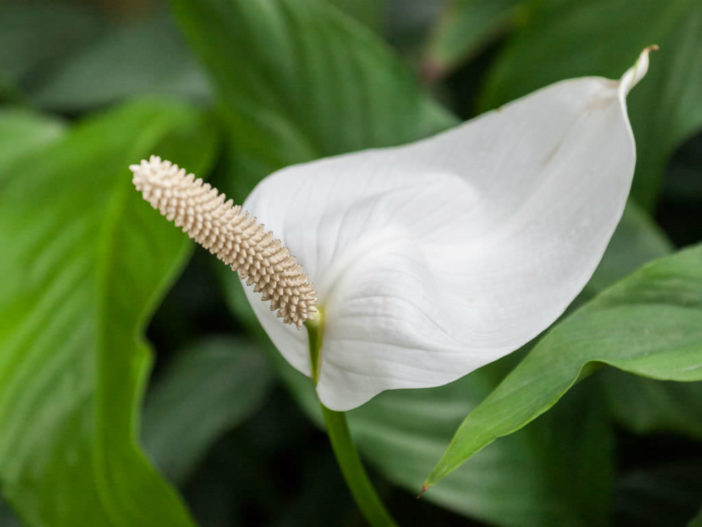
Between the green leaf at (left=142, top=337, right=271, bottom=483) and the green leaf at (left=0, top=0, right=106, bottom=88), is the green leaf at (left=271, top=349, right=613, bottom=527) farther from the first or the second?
the green leaf at (left=0, top=0, right=106, bottom=88)

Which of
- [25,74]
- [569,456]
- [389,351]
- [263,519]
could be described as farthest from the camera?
[25,74]

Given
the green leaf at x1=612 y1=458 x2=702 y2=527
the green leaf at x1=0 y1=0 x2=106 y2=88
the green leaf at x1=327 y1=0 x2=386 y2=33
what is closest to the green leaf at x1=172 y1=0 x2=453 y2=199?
the green leaf at x1=327 y1=0 x2=386 y2=33

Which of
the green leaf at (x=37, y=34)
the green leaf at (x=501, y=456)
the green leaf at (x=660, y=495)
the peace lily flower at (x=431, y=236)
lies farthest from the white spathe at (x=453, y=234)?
the green leaf at (x=37, y=34)

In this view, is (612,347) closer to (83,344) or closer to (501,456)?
(501,456)

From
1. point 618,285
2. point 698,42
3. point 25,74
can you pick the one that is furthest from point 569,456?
point 25,74

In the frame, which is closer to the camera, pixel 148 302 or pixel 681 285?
pixel 681 285

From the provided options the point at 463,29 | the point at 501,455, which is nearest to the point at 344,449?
the point at 501,455

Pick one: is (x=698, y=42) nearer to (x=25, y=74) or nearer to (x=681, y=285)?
(x=681, y=285)
